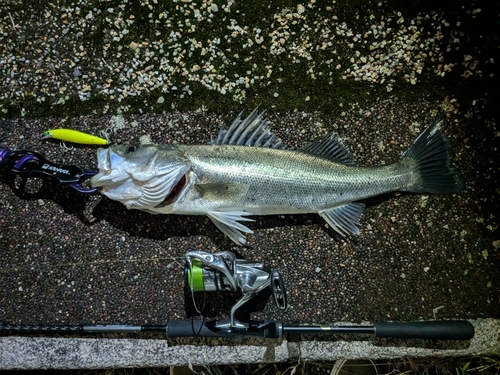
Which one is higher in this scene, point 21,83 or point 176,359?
point 21,83

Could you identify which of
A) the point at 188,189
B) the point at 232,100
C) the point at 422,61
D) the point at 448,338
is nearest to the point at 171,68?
the point at 232,100

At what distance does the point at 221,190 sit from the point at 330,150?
2.42 feet

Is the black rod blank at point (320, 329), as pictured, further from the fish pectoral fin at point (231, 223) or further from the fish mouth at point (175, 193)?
the fish mouth at point (175, 193)

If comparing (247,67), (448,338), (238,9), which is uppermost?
(238,9)

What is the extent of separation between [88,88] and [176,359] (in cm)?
185

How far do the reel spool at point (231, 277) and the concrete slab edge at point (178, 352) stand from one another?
37 centimetres

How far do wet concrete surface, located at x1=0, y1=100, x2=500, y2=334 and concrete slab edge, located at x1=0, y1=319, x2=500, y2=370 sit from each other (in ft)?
0.46

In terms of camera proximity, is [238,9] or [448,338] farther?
[238,9]

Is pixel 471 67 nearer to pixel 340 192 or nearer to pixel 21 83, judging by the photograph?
pixel 340 192

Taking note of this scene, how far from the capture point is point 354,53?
275 cm

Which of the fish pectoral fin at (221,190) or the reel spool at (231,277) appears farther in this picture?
the fish pectoral fin at (221,190)

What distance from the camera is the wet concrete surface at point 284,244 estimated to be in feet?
8.71

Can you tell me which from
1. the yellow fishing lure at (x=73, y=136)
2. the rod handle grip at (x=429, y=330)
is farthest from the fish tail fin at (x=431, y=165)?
the yellow fishing lure at (x=73, y=136)

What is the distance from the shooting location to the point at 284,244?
268cm
